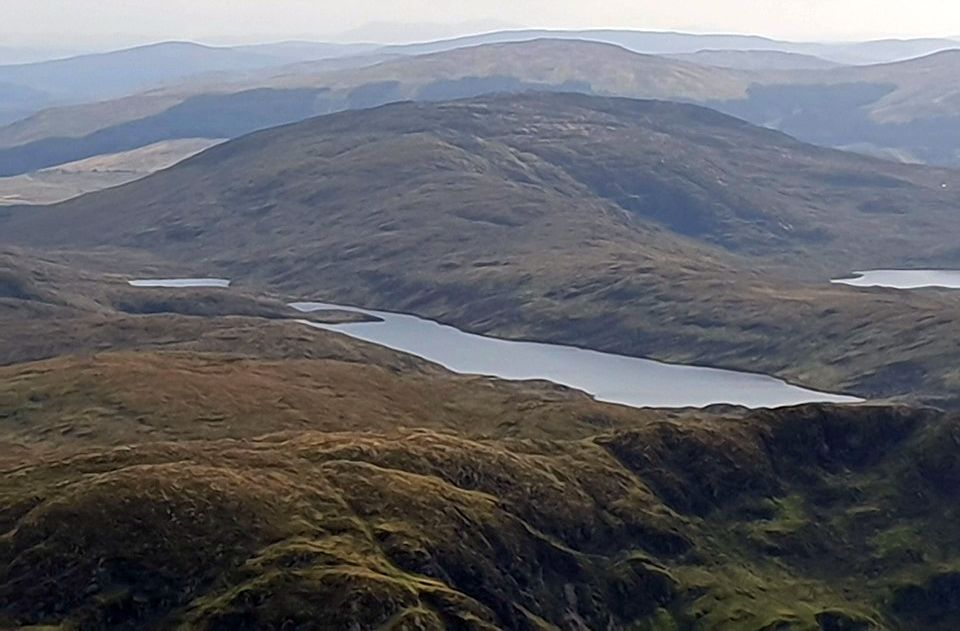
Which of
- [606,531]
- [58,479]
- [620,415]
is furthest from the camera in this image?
[620,415]

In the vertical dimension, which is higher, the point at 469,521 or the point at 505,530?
the point at 469,521

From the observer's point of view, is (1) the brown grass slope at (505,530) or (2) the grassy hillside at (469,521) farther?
(2) the grassy hillside at (469,521)

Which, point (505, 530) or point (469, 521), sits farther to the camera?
point (505, 530)

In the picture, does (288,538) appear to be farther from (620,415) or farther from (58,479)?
(620,415)

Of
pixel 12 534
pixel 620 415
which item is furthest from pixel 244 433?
pixel 12 534

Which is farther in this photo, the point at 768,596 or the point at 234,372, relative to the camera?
the point at 234,372

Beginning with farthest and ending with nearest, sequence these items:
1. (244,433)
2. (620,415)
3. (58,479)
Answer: (620,415) → (244,433) → (58,479)

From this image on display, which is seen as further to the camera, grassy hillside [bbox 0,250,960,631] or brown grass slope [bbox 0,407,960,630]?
grassy hillside [bbox 0,250,960,631]

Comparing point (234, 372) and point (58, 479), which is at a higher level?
point (58, 479)
